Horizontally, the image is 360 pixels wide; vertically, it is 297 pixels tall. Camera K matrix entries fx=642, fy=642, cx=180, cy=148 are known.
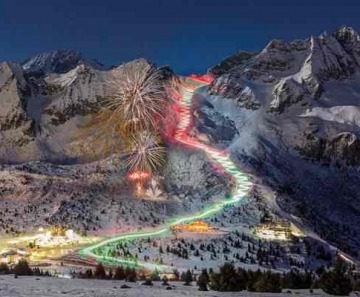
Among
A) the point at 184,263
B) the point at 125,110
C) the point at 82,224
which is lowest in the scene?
the point at 184,263

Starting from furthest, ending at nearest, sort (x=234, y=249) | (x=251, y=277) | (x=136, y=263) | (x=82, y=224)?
(x=82, y=224), (x=234, y=249), (x=136, y=263), (x=251, y=277)

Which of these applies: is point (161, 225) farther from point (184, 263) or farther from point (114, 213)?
point (184, 263)

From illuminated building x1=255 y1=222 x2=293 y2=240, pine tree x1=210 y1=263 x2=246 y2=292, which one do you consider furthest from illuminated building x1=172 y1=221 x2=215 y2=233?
pine tree x1=210 y1=263 x2=246 y2=292

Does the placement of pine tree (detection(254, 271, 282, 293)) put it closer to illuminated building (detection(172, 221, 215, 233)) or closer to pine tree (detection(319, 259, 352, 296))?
pine tree (detection(319, 259, 352, 296))

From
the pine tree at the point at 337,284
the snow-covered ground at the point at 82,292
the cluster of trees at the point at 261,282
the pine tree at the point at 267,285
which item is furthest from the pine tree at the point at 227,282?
the pine tree at the point at 337,284

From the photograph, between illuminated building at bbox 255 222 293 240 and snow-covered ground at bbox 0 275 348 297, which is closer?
snow-covered ground at bbox 0 275 348 297

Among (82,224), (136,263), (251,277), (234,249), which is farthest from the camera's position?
(82,224)

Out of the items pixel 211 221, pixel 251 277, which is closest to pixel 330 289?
pixel 251 277

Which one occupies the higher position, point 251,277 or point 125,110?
point 125,110

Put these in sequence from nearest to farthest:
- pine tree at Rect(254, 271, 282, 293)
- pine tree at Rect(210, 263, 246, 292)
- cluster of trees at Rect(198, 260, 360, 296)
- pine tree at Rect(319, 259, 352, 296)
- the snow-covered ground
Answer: the snow-covered ground, pine tree at Rect(319, 259, 352, 296), cluster of trees at Rect(198, 260, 360, 296), pine tree at Rect(254, 271, 282, 293), pine tree at Rect(210, 263, 246, 292)

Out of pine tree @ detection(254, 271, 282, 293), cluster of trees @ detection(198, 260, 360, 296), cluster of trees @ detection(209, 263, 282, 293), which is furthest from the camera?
cluster of trees @ detection(209, 263, 282, 293)

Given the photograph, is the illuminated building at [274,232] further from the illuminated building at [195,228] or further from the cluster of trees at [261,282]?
the cluster of trees at [261,282]
